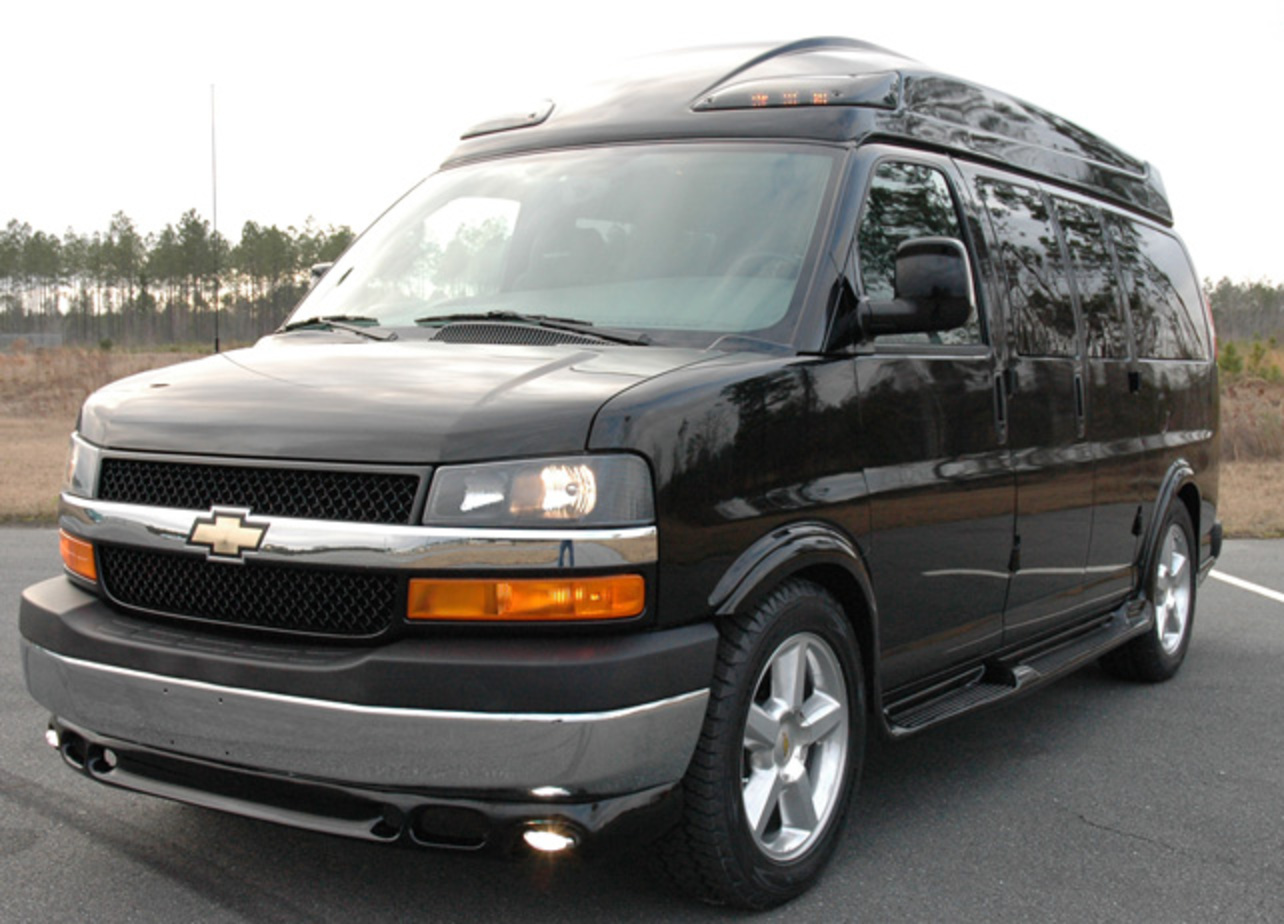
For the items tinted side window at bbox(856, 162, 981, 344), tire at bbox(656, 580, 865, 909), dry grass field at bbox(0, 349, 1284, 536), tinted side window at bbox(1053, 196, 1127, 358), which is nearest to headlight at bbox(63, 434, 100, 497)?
tire at bbox(656, 580, 865, 909)

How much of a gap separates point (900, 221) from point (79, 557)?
2664 millimetres

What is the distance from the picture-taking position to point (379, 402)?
3.24 m

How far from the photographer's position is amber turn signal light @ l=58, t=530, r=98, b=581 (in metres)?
3.54

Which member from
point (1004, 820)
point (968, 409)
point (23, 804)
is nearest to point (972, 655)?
point (1004, 820)

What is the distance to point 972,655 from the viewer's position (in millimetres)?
4699

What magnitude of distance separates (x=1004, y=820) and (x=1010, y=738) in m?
Result: 1.14

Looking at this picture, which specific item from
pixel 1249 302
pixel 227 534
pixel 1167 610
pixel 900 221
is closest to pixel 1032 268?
pixel 900 221

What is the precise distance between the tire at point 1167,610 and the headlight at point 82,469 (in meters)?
4.64

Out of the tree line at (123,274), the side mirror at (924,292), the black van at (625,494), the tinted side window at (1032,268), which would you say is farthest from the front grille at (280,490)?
the tree line at (123,274)

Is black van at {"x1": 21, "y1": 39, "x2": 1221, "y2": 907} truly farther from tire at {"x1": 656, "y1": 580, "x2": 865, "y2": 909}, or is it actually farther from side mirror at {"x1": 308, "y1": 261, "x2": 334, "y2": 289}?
side mirror at {"x1": 308, "y1": 261, "x2": 334, "y2": 289}

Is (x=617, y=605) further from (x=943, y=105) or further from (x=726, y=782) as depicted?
(x=943, y=105)

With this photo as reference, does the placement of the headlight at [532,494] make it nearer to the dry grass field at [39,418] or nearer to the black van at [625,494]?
the black van at [625,494]

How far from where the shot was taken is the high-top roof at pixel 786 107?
4348 millimetres

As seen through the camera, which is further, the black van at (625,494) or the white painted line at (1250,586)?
the white painted line at (1250,586)
